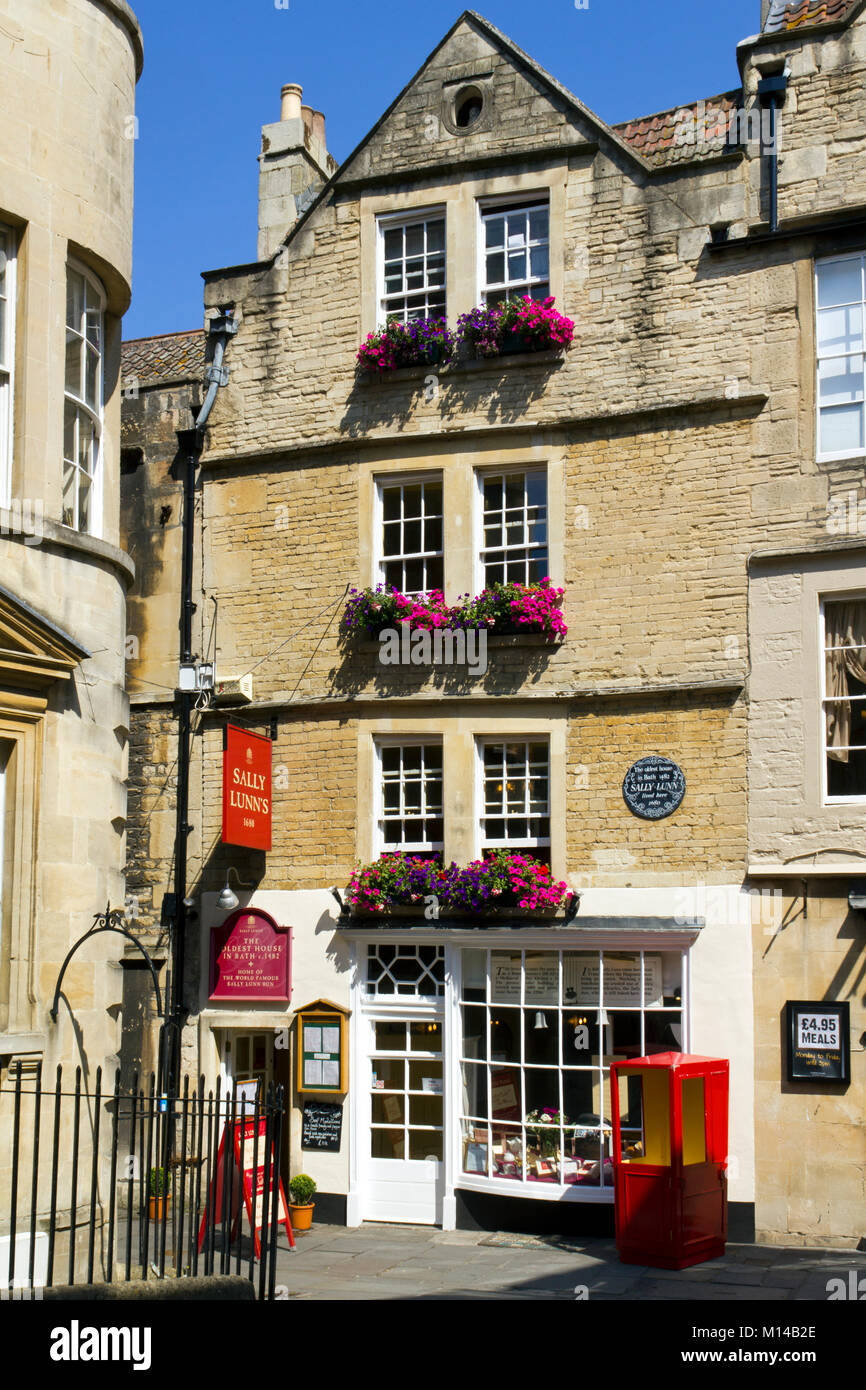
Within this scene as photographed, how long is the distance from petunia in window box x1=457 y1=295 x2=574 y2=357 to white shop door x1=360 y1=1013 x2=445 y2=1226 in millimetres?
7503

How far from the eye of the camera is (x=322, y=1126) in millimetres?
15664

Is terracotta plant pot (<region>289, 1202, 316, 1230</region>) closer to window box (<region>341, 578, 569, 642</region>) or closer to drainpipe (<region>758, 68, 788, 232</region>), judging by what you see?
window box (<region>341, 578, 569, 642</region>)

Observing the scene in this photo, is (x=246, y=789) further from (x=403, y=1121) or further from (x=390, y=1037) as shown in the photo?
(x=403, y=1121)

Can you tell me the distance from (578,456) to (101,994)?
809cm

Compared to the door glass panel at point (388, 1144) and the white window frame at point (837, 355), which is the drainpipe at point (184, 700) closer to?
the door glass panel at point (388, 1144)

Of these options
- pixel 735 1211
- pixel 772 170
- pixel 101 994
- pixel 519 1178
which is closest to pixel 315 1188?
pixel 519 1178

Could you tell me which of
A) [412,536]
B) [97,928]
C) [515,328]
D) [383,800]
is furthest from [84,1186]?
[515,328]

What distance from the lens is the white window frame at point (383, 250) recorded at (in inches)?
650

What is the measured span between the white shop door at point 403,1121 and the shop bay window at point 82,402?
7014mm

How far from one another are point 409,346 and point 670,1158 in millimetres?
9229

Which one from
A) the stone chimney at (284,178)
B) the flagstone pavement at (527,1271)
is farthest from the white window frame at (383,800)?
the stone chimney at (284,178)

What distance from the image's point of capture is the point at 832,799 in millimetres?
13945
